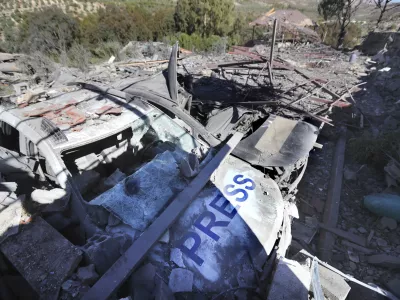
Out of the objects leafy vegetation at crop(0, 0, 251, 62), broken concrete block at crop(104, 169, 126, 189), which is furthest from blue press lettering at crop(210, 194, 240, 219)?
leafy vegetation at crop(0, 0, 251, 62)

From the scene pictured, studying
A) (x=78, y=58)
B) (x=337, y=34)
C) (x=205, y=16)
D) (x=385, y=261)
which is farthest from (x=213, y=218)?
(x=337, y=34)

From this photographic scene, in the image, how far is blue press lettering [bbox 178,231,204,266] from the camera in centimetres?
199

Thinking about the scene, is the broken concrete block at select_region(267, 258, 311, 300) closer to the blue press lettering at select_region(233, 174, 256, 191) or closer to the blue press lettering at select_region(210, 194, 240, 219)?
the blue press lettering at select_region(210, 194, 240, 219)

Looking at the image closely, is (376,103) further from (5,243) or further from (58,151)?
(5,243)

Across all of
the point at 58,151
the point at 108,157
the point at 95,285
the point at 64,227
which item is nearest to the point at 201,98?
the point at 108,157

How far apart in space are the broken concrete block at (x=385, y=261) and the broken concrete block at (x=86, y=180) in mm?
3676

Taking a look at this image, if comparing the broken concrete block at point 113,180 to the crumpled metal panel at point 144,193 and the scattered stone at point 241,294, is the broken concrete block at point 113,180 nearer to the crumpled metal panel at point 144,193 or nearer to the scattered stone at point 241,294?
the crumpled metal panel at point 144,193

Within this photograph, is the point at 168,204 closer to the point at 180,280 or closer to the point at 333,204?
the point at 180,280

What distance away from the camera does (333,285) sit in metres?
2.65

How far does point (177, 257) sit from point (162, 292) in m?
0.31

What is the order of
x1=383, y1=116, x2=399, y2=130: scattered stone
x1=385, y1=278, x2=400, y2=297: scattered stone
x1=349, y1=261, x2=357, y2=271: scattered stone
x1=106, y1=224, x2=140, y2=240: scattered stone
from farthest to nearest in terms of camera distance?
x1=383, y1=116, x2=399, y2=130: scattered stone, x1=349, y1=261, x2=357, y2=271: scattered stone, x1=385, y1=278, x2=400, y2=297: scattered stone, x1=106, y1=224, x2=140, y2=240: scattered stone

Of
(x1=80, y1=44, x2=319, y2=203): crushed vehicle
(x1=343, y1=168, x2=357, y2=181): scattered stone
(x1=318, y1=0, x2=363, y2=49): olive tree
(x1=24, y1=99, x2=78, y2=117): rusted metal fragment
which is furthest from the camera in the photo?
(x1=318, y1=0, x2=363, y2=49): olive tree

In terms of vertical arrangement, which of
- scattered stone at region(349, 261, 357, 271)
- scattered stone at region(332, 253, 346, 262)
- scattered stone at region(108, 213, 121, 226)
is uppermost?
scattered stone at region(108, 213, 121, 226)

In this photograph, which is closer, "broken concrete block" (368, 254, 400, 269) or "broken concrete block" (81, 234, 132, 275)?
"broken concrete block" (81, 234, 132, 275)
